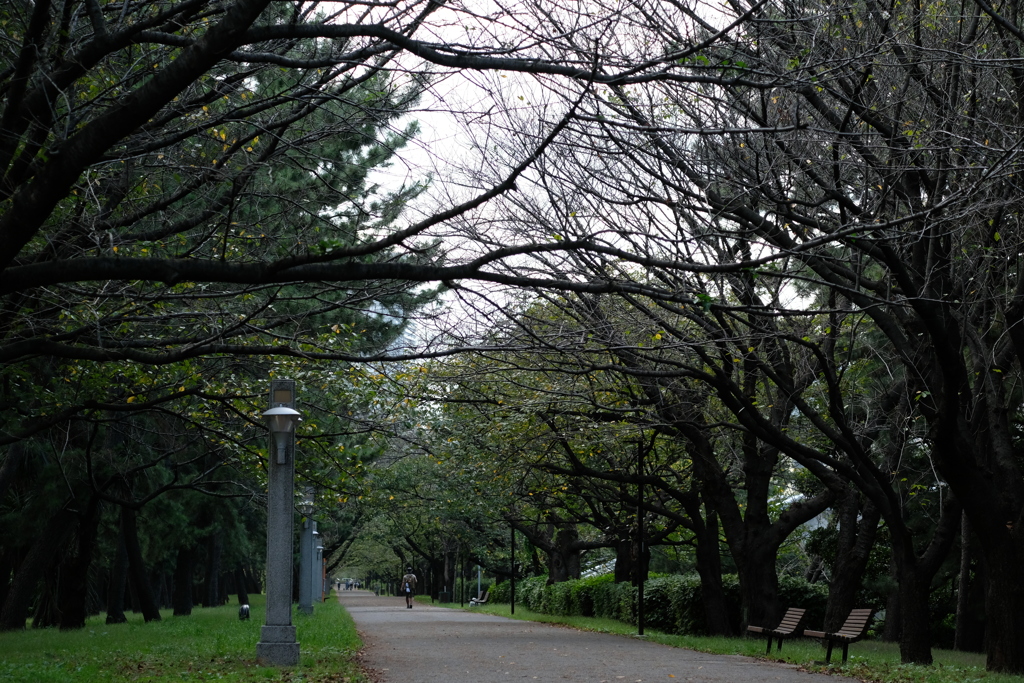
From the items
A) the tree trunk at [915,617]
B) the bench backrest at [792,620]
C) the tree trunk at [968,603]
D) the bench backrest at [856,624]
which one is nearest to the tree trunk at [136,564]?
the bench backrest at [792,620]

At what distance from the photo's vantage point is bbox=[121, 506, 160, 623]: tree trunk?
27458mm

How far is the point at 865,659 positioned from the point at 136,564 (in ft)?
66.7

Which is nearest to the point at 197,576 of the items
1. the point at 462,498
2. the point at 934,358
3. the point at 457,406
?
the point at 462,498

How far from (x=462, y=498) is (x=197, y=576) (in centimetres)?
3936

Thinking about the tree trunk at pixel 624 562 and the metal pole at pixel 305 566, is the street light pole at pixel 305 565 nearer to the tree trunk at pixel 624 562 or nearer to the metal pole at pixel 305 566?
the metal pole at pixel 305 566

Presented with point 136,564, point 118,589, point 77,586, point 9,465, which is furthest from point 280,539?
point 118,589

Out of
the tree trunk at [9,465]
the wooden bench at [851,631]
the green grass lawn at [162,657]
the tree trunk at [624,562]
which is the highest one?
the tree trunk at [9,465]

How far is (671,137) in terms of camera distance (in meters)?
12.1

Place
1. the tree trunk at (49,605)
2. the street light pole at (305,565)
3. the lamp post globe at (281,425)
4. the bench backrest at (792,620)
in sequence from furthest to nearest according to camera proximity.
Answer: the street light pole at (305,565) < the tree trunk at (49,605) < the bench backrest at (792,620) < the lamp post globe at (281,425)

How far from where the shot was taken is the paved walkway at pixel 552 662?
13164mm

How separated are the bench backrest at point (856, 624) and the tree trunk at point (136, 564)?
58.3 ft

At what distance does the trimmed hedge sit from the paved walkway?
311cm

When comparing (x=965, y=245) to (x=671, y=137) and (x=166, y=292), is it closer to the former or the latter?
(x=671, y=137)

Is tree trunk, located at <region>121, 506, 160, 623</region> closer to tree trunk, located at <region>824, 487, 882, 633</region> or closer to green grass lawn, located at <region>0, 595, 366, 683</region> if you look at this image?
green grass lawn, located at <region>0, 595, 366, 683</region>
